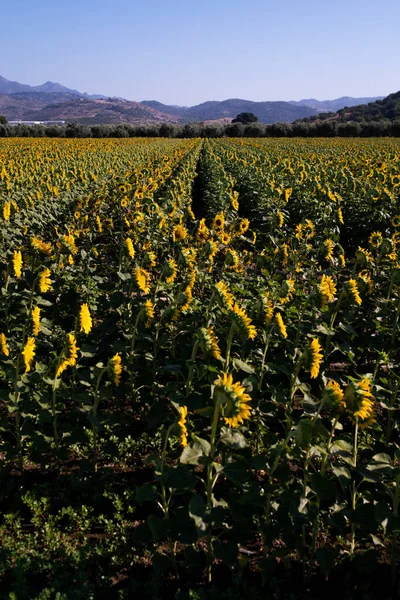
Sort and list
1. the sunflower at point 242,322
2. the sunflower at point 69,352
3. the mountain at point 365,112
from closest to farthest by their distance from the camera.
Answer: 1. the sunflower at point 242,322
2. the sunflower at point 69,352
3. the mountain at point 365,112

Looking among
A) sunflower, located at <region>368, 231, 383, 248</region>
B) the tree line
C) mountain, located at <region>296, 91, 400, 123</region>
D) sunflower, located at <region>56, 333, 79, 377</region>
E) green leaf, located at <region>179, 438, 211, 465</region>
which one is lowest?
green leaf, located at <region>179, 438, 211, 465</region>

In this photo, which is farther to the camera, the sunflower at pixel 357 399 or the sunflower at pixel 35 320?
Result: the sunflower at pixel 35 320

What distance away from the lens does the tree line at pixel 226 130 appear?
51.2 metres

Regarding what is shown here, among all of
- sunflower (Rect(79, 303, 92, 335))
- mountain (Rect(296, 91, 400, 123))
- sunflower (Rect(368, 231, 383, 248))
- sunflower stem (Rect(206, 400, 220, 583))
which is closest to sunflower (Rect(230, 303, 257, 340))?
sunflower stem (Rect(206, 400, 220, 583))

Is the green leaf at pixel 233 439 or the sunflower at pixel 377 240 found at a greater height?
the sunflower at pixel 377 240

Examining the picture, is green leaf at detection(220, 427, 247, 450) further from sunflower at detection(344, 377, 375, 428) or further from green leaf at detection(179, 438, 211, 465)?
sunflower at detection(344, 377, 375, 428)

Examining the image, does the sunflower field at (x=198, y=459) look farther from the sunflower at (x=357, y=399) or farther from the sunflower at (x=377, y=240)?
the sunflower at (x=377, y=240)

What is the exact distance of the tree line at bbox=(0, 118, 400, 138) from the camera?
51.2 metres

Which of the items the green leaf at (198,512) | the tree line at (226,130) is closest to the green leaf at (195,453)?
the green leaf at (198,512)

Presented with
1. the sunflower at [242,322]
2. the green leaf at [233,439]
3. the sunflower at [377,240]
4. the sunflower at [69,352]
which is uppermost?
the sunflower at [377,240]

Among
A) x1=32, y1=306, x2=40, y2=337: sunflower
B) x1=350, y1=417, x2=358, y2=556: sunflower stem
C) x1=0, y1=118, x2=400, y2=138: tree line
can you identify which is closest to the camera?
x1=350, y1=417, x2=358, y2=556: sunflower stem

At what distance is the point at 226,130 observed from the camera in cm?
5716

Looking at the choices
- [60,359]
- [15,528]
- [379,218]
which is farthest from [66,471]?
[379,218]

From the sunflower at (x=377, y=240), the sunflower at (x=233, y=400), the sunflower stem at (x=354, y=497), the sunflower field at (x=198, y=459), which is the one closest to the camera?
the sunflower at (x=233, y=400)
